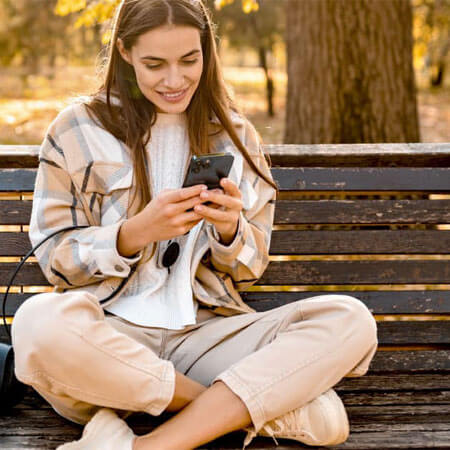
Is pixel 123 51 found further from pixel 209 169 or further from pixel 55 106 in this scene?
pixel 55 106

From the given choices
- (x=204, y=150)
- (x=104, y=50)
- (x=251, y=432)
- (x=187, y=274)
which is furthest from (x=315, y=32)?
(x=251, y=432)

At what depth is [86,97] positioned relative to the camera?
9.42ft

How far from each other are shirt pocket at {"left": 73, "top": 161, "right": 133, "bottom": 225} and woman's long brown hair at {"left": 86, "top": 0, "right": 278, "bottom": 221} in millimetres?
51

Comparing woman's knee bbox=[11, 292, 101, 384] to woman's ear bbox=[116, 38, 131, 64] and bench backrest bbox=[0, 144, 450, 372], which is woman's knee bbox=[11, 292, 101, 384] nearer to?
bench backrest bbox=[0, 144, 450, 372]

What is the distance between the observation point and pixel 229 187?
2.48 m

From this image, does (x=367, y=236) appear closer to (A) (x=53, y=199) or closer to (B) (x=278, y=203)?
(B) (x=278, y=203)

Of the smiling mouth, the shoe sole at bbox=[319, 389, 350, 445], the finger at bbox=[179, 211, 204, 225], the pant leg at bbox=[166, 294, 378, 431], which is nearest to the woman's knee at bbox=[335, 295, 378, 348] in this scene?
the pant leg at bbox=[166, 294, 378, 431]

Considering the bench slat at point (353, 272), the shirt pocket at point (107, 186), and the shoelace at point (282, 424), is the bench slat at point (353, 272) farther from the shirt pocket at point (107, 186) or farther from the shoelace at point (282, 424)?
the shoelace at point (282, 424)

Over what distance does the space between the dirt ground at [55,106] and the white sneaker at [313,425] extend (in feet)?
16.3

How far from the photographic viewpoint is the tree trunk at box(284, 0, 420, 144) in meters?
4.77

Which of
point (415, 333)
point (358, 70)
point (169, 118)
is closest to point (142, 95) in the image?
point (169, 118)

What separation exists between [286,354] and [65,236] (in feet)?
2.75

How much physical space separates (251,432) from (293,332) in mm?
331

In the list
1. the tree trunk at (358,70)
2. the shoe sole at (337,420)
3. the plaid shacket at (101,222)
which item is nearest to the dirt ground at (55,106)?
the tree trunk at (358,70)
